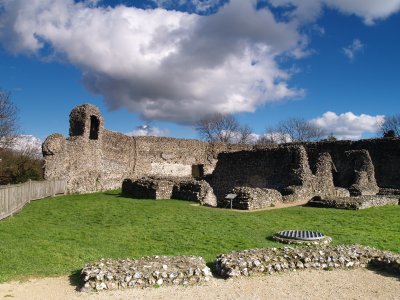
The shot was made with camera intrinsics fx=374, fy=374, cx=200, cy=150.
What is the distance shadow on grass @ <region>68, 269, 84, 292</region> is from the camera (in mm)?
7166

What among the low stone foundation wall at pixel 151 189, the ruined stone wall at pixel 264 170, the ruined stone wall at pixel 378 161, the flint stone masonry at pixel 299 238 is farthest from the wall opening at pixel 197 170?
the flint stone masonry at pixel 299 238

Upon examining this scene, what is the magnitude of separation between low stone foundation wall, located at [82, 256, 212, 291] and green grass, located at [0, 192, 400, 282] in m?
1.13

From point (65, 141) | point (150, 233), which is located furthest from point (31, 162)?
point (150, 233)

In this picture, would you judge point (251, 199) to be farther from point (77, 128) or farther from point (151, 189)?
point (77, 128)

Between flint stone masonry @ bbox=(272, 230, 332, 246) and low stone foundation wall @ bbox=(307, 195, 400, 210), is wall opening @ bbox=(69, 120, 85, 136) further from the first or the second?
flint stone masonry @ bbox=(272, 230, 332, 246)

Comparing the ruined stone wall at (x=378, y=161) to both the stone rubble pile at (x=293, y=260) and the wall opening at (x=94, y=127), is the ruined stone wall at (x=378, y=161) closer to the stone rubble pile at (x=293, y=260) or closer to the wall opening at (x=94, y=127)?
the wall opening at (x=94, y=127)

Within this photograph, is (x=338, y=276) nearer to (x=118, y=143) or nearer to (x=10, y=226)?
(x=10, y=226)

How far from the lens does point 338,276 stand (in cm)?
799

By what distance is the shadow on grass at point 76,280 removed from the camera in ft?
23.5

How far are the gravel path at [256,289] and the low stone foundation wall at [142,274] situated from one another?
0.18 meters

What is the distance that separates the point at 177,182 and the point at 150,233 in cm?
1053

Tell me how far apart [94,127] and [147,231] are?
20.4 m

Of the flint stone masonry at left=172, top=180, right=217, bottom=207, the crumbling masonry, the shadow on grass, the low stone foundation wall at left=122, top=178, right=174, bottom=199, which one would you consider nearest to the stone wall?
the crumbling masonry

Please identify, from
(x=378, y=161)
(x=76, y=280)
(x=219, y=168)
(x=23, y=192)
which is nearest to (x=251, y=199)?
(x=23, y=192)
